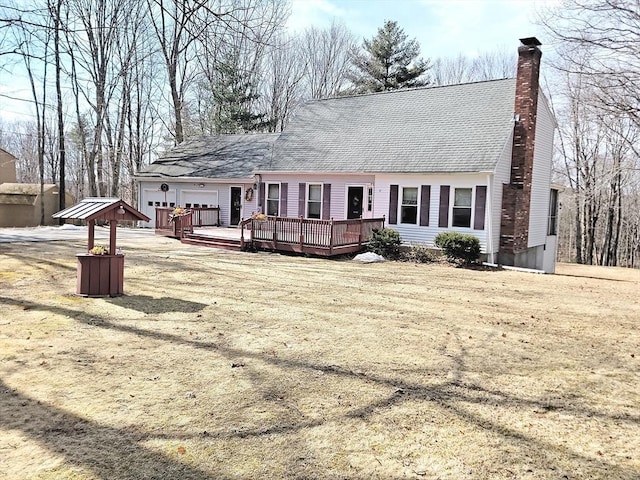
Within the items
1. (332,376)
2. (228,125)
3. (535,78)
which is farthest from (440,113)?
(228,125)

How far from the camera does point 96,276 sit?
8094 mm

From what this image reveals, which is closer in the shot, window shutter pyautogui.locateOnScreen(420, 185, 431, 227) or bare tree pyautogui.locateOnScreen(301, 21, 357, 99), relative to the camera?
window shutter pyautogui.locateOnScreen(420, 185, 431, 227)

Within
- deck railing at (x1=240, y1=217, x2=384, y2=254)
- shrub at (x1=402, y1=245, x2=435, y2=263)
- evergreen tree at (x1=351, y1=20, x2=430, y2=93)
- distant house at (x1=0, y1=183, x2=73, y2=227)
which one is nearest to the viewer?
deck railing at (x1=240, y1=217, x2=384, y2=254)

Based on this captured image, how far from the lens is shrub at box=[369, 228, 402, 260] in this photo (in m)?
15.3

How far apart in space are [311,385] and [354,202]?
13.8 m

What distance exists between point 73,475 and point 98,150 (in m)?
29.0

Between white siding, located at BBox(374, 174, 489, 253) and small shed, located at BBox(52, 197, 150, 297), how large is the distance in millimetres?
10151

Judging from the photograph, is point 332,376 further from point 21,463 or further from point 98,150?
point 98,150

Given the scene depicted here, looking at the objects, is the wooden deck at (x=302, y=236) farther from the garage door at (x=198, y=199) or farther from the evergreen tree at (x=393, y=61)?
the evergreen tree at (x=393, y=61)

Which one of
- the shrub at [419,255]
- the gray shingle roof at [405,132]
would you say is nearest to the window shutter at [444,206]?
the gray shingle roof at [405,132]

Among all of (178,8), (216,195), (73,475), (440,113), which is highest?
(440,113)

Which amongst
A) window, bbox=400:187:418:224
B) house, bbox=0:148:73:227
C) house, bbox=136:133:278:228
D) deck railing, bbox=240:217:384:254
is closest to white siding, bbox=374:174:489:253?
window, bbox=400:187:418:224

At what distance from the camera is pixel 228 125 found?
108 feet

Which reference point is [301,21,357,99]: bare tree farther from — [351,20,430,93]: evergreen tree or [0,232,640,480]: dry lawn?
[0,232,640,480]: dry lawn
